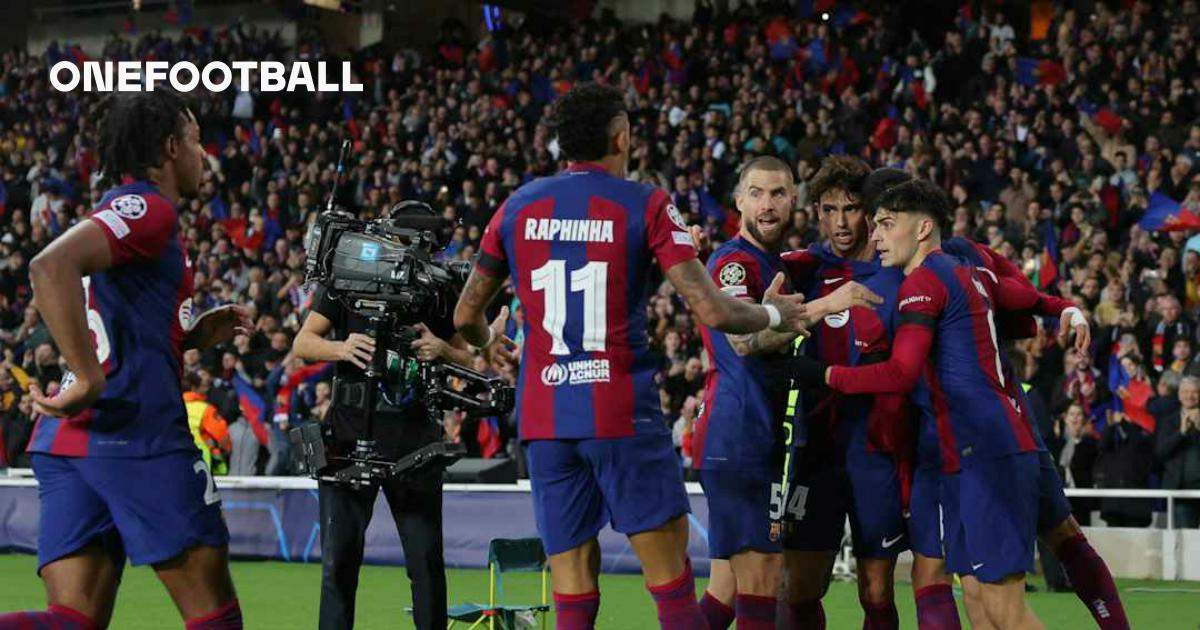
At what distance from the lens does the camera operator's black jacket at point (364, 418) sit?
691 cm

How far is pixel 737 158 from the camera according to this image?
2031 centimetres

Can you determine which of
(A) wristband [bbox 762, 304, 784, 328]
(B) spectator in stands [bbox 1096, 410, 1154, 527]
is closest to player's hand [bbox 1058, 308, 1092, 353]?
(A) wristband [bbox 762, 304, 784, 328]

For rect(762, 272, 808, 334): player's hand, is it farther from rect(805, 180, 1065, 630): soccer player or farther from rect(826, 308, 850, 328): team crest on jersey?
rect(826, 308, 850, 328): team crest on jersey

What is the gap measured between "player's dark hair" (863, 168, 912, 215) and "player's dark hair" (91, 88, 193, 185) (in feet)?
9.49

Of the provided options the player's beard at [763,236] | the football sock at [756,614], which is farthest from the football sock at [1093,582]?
the player's beard at [763,236]

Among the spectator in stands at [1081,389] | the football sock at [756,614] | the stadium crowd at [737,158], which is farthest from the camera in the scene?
the stadium crowd at [737,158]

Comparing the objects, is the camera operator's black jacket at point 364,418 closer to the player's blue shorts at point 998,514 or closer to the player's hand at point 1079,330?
the player's blue shorts at point 998,514

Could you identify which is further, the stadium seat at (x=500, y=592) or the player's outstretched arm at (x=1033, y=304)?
the stadium seat at (x=500, y=592)

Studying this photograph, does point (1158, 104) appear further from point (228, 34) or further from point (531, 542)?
point (228, 34)

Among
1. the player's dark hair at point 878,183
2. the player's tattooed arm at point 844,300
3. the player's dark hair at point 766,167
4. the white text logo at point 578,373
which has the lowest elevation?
the white text logo at point 578,373

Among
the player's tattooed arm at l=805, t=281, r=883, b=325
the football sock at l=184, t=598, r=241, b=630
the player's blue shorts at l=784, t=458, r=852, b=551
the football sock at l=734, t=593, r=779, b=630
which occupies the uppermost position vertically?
the player's tattooed arm at l=805, t=281, r=883, b=325

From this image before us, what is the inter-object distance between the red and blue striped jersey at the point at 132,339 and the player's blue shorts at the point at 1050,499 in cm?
348

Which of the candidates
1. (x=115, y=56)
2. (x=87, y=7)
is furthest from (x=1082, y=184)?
(x=87, y=7)

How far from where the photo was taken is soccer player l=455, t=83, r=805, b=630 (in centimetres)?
527
